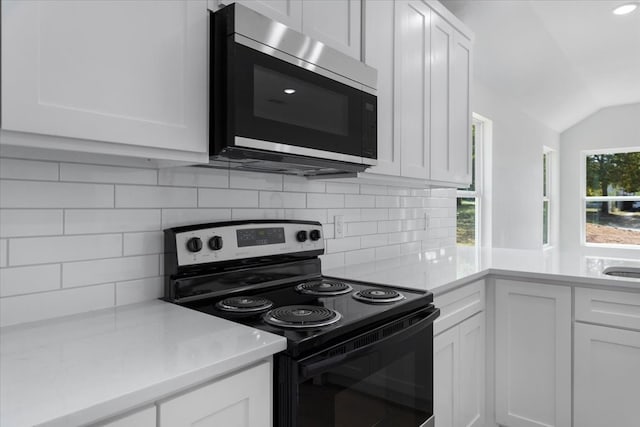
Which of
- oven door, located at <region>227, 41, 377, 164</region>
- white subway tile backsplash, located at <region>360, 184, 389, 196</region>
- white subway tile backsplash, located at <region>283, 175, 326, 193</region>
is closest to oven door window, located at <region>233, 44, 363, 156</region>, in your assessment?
oven door, located at <region>227, 41, 377, 164</region>

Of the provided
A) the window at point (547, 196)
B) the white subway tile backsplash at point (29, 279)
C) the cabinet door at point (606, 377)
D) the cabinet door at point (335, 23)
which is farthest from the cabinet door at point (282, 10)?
the window at point (547, 196)

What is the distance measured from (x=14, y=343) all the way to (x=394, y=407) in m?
1.00

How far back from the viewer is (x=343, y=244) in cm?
209

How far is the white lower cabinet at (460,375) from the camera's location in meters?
1.70

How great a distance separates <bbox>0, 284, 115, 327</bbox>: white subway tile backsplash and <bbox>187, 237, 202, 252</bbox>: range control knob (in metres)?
0.24

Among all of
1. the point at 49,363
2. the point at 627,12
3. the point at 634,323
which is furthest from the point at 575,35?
the point at 49,363

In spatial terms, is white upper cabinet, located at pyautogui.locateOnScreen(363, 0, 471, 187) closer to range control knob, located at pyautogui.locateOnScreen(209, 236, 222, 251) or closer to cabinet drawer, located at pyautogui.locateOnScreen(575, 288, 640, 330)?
range control knob, located at pyautogui.locateOnScreen(209, 236, 222, 251)

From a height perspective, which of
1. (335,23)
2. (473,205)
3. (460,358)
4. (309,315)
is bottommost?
(460,358)

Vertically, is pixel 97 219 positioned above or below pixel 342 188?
below

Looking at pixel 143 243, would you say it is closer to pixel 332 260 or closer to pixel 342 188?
pixel 332 260

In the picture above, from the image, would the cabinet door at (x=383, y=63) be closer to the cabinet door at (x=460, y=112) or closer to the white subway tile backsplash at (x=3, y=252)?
the cabinet door at (x=460, y=112)

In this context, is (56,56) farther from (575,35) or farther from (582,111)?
(582,111)

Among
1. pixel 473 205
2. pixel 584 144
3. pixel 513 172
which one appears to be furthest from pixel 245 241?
pixel 584 144

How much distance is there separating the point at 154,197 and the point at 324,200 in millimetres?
853
